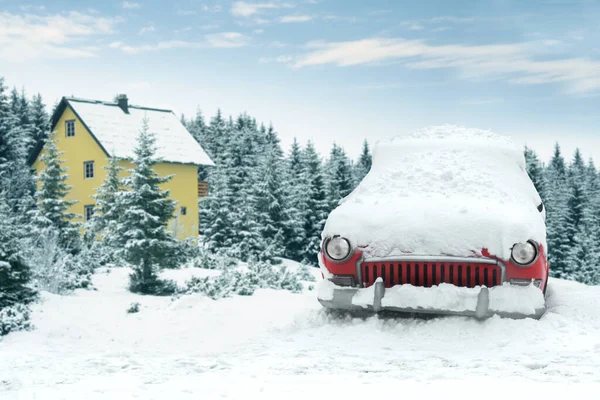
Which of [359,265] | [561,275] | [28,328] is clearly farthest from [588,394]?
[561,275]

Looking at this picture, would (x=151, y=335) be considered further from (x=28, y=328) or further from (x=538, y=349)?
(x=538, y=349)

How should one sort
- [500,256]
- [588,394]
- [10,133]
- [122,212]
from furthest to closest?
[10,133], [122,212], [500,256], [588,394]

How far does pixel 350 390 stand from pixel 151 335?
3.34 m

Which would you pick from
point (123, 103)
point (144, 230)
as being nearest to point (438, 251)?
point (144, 230)

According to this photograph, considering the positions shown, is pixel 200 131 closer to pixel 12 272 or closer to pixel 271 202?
pixel 271 202

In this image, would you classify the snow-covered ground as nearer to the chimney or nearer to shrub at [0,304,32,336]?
shrub at [0,304,32,336]

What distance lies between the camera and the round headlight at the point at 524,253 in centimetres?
536

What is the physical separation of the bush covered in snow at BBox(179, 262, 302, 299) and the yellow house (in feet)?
67.6

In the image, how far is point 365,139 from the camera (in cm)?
7638

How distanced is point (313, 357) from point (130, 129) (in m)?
32.0

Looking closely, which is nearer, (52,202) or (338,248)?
(338,248)

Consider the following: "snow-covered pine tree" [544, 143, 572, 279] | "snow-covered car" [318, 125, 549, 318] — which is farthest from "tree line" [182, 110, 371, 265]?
"snow-covered car" [318, 125, 549, 318]

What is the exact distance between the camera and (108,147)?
32969mm

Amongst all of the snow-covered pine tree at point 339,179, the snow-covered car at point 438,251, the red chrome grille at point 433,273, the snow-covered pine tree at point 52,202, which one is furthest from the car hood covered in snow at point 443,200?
the snow-covered pine tree at point 339,179
